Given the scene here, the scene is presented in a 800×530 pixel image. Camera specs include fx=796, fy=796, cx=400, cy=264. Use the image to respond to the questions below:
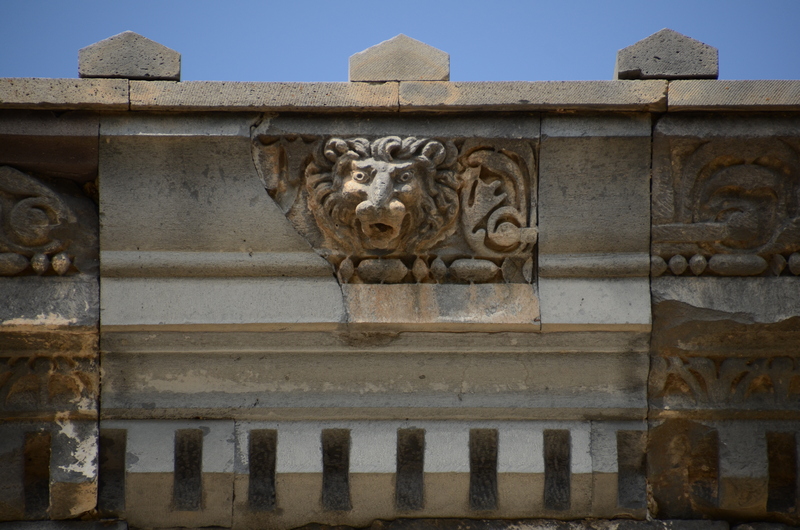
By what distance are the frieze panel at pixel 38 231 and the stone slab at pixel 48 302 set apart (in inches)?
1.5

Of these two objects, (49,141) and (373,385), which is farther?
(373,385)

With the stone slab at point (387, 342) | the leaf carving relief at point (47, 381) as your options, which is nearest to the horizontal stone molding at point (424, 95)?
the stone slab at point (387, 342)

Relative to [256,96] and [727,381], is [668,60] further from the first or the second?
[256,96]

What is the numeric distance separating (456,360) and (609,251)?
2.29 feet

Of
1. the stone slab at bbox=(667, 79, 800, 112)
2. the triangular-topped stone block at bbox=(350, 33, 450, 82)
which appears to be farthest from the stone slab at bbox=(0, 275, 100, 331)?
the stone slab at bbox=(667, 79, 800, 112)

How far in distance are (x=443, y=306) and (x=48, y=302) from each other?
1445mm

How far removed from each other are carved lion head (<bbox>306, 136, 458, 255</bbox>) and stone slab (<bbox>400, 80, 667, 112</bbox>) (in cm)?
15

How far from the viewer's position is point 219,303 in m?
2.93

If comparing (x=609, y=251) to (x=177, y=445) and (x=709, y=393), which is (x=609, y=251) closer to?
(x=709, y=393)

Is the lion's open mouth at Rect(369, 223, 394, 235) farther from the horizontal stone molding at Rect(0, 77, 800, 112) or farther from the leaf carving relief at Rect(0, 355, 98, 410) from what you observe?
the leaf carving relief at Rect(0, 355, 98, 410)

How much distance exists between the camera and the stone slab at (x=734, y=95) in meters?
2.83

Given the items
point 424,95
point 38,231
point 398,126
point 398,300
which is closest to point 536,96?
point 424,95

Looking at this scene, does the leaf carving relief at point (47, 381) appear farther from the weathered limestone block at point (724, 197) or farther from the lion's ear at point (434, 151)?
the weathered limestone block at point (724, 197)

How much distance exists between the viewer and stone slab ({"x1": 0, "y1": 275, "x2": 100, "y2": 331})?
9.43 ft
